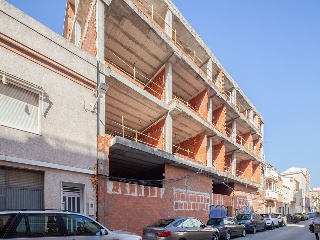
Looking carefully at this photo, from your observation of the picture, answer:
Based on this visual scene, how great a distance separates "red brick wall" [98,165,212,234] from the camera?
50.6ft

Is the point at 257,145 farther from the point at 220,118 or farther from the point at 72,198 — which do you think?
the point at 72,198

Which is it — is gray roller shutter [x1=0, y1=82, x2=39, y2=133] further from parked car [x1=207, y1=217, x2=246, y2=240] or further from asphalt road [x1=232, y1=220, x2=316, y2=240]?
asphalt road [x1=232, y1=220, x2=316, y2=240]

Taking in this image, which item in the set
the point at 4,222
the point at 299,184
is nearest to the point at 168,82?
the point at 4,222

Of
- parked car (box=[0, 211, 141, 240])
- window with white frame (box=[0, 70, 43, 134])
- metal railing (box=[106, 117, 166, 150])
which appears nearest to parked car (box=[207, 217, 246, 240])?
metal railing (box=[106, 117, 166, 150])

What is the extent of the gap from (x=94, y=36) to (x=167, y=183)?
9670 millimetres

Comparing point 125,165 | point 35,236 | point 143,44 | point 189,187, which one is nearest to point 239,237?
point 189,187

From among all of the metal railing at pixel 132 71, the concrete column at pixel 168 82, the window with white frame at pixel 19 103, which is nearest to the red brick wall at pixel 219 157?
the metal railing at pixel 132 71

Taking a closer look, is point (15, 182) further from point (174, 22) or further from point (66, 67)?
point (174, 22)

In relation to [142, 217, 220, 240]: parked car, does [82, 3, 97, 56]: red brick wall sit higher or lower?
higher

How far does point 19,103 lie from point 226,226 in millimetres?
13201

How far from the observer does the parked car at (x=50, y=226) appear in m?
7.65

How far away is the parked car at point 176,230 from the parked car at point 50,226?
154 inches

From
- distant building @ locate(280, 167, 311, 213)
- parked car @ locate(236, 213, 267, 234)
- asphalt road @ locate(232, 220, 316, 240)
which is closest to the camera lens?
asphalt road @ locate(232, 220, 316, 240)

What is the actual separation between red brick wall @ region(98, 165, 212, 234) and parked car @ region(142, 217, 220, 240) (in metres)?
2.08
